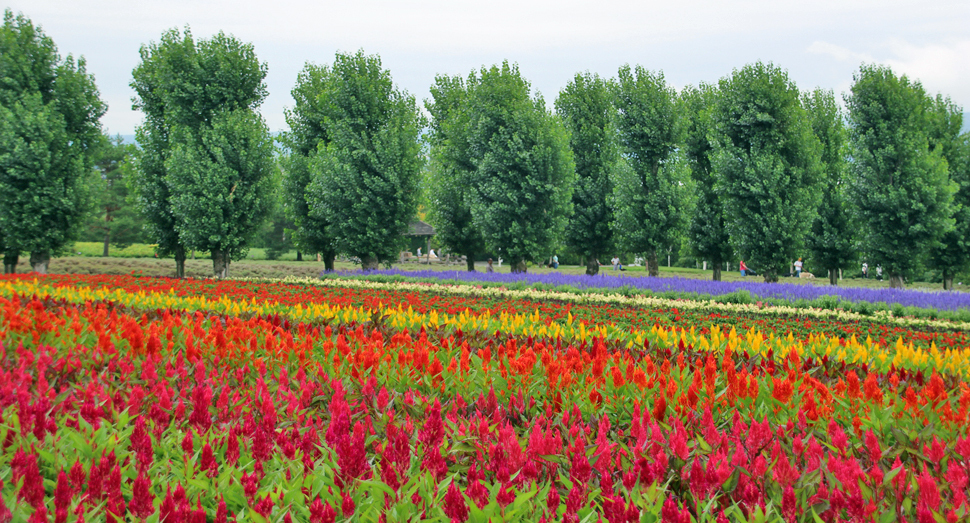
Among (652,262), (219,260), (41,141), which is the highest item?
(41,141)

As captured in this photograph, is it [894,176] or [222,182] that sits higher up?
[894,176]

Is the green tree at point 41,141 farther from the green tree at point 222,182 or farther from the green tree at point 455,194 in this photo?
the green tree at point 455,194

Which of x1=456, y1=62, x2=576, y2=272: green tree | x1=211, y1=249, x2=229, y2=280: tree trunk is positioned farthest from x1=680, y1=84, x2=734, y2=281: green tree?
x1=211, y1=249, x2=229, y2=280: tree trunk

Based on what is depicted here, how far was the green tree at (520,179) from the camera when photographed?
79.6ft

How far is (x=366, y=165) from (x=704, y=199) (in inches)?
638

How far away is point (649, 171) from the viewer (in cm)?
2625

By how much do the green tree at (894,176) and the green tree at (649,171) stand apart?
801cm

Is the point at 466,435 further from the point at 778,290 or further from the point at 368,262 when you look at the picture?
the point at 368,262

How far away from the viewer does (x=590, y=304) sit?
43.2 feet

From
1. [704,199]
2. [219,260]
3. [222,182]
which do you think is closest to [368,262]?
[219,260]

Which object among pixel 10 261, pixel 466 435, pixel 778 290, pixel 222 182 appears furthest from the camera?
pixel 10 261

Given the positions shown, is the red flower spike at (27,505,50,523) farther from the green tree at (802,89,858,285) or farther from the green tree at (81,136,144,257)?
the green tree at (81,136,144,257)

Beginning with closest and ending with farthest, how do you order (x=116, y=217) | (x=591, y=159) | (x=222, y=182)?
(x=222, y=182)
(x=591, y=159)
(x=116, y=217)

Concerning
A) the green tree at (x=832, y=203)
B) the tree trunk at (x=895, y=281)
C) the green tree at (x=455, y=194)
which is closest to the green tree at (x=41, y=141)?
the green tree at (x=455, y=194)
